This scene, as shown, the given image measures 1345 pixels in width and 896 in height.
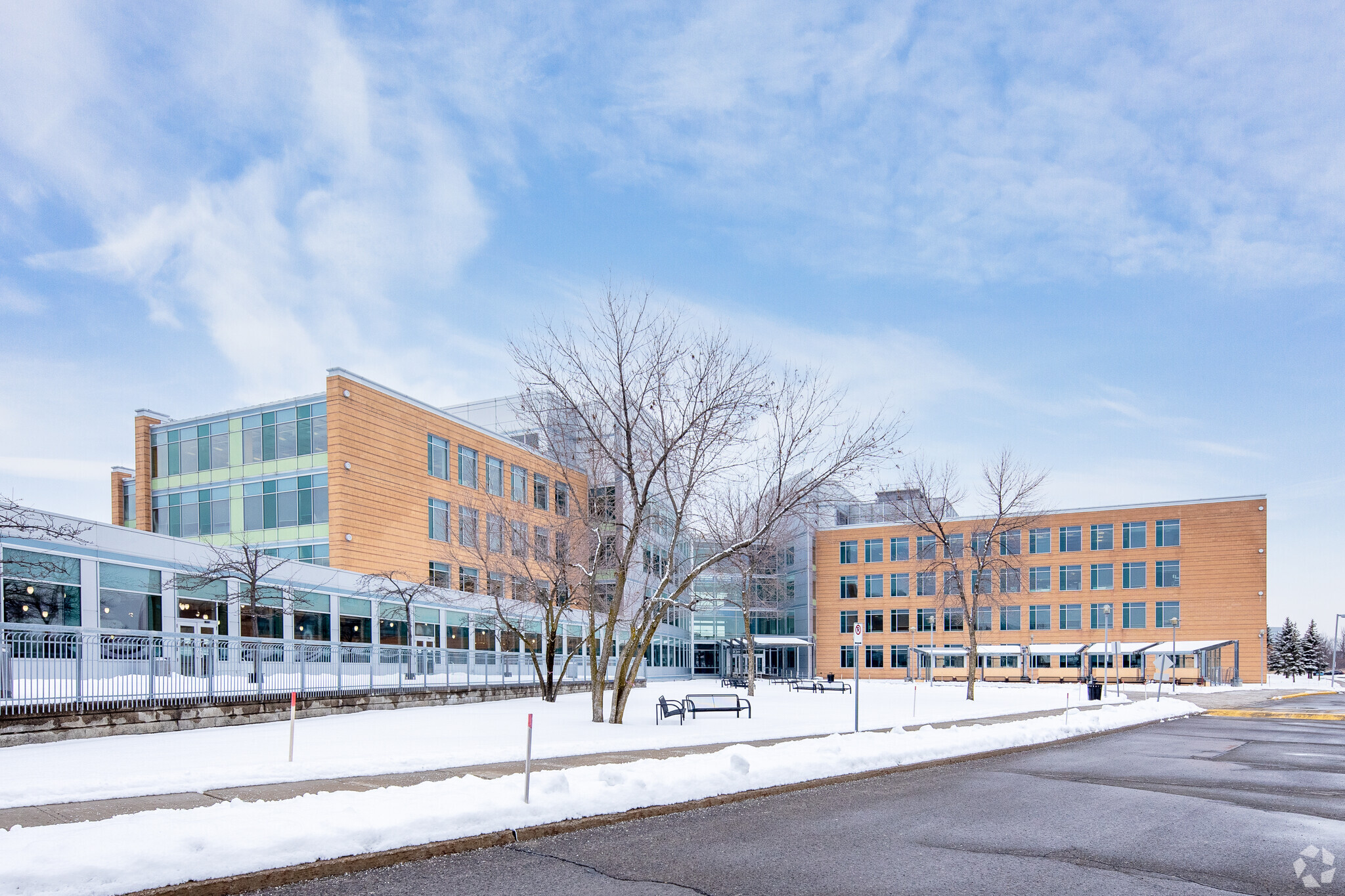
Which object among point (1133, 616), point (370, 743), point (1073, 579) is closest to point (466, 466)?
point (370, 743)

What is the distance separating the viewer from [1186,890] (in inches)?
282

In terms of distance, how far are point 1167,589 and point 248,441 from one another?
217 feet

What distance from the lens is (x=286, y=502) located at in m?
45.2

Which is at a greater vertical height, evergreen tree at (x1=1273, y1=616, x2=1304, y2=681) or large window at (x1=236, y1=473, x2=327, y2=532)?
large window at (x1=236, y1=473, x2=327, y2=532)

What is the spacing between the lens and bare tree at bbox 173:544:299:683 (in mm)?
31969

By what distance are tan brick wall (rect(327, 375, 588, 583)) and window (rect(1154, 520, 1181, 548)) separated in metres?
51.6

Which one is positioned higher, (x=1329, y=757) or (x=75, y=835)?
(x=75, y=835)

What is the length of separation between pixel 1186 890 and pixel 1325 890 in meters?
1.06

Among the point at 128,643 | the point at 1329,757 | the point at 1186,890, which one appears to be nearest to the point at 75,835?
the point at 1186,890

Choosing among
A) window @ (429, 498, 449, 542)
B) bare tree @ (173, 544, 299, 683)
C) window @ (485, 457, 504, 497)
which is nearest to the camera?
bare tree @ (173, 544, 299, 683)

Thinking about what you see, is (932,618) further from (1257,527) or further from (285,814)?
(285,814)

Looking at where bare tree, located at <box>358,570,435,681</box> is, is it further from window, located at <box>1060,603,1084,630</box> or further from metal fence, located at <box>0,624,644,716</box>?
window, located at <box>1060,603,1084,630</box>

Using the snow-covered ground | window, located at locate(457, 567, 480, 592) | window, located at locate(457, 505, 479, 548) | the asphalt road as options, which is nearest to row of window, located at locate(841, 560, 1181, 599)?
window, located at locate(457, 567, 480, 592)

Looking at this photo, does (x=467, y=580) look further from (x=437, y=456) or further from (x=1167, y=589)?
(x=1167, y=589)
